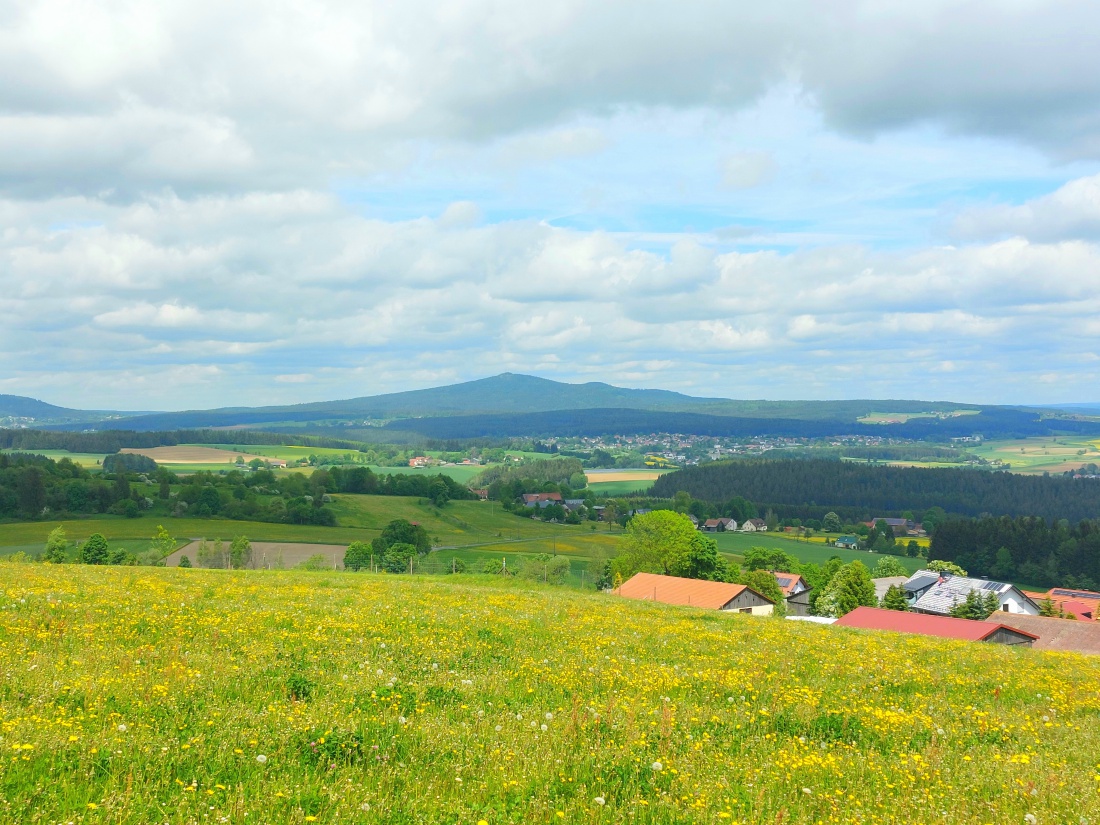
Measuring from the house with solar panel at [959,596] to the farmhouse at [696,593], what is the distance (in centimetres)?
2227

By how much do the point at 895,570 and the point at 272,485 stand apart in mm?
123852

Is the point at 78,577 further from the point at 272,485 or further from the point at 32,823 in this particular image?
the point at 272,485

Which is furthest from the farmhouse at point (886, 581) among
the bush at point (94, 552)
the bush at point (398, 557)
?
the bush at point (94, 552)

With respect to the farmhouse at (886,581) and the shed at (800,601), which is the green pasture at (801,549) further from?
the shed at (800,601)

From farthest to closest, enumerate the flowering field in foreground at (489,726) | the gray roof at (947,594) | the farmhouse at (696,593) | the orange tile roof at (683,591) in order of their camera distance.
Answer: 1. the gray roof at (947,594)
2. the farmhouse at (696,593)
3. the orange tile roof at (683,591)
4. the flowering field in foreground at (489,726)

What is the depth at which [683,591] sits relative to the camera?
2785 inches

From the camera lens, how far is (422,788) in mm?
7723

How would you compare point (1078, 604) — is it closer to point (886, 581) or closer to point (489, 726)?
point (886, 581)

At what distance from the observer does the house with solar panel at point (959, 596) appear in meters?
91.4

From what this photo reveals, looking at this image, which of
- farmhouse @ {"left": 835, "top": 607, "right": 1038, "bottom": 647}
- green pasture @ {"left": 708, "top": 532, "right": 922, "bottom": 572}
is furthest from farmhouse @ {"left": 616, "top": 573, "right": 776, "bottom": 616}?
green pasture @ {"left": 708, "top": 532, "right": 922, "bottom": 572}

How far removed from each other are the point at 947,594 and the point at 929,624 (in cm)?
5108

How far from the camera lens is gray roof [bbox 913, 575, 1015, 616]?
91287 millimetres

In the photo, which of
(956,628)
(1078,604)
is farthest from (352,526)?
(1078,604)

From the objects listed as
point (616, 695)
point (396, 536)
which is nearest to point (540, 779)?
point (616, 695)
